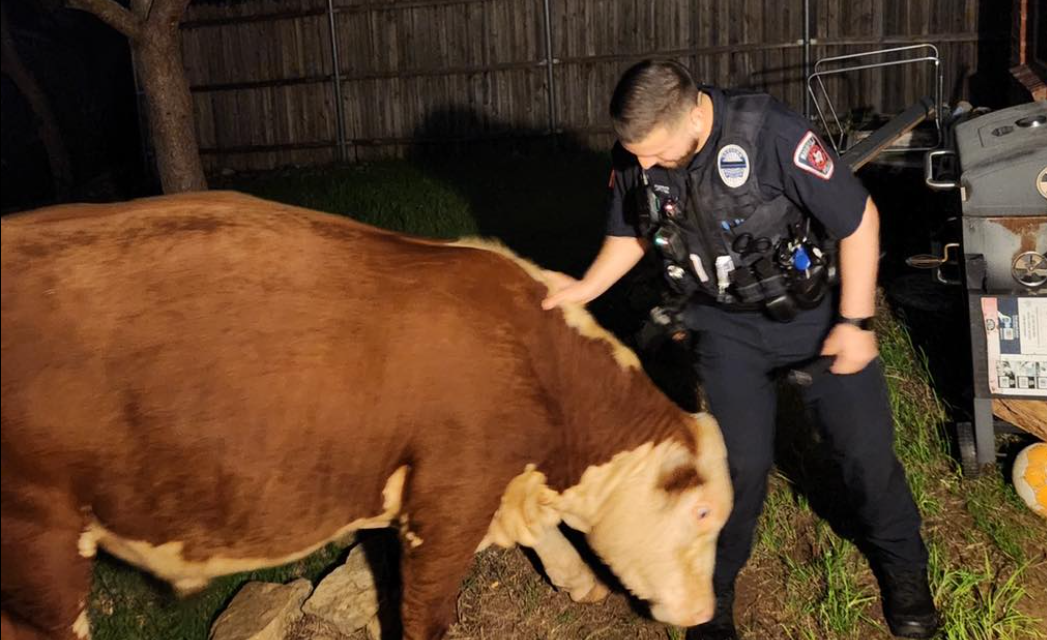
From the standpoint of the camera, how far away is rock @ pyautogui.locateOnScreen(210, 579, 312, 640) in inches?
175

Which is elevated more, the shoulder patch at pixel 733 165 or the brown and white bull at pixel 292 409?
the shoulder patch at pixel 733 165

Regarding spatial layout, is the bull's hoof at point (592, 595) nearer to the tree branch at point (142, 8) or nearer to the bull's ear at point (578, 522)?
the bull's ear at point (578, 522)

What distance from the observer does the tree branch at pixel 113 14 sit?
6.26m

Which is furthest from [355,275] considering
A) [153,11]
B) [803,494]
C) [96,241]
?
[153,11]

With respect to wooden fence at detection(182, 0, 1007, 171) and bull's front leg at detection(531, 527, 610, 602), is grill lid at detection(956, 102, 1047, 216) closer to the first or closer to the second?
bull's front leg at detection(531, 527, 610, 602)

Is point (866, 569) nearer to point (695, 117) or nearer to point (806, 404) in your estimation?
point (806, 404)

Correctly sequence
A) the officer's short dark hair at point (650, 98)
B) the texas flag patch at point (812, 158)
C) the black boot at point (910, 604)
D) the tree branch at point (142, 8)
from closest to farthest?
the officer's short dark hair at point (650, 98), the texas flag patch at point (812, 158), the black boot at point (910, 604), the tree branch at point (142, 8)

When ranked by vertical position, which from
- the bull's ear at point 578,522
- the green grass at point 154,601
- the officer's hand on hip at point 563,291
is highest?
the officer's hand on hip at point 563,291

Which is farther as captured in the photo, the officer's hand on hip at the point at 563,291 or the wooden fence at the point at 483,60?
the wooden fence at the point at 483,60

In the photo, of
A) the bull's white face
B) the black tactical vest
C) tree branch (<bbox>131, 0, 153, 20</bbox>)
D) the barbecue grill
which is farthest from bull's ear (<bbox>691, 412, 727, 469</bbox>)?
tree branch (<bbox>131, 0, 153, 20</bbox>)

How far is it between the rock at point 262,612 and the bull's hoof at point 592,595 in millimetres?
1129

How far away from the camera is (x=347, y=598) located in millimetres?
4586

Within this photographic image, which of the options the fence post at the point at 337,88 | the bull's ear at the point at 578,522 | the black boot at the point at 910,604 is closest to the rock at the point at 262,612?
the bull's ear at the point at 578,522

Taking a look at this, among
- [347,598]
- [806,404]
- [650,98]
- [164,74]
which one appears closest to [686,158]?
[650,98]
